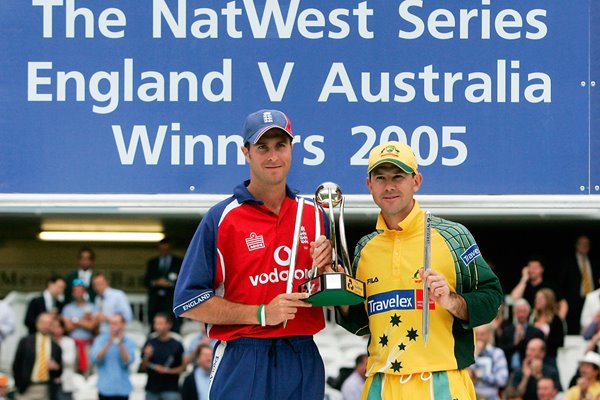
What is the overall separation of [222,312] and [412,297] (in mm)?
675

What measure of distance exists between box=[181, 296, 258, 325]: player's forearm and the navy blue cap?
58 cm

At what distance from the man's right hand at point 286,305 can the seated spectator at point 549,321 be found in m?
6.77

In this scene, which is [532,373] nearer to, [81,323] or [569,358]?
[569,358]

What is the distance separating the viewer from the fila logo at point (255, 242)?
15.0 ft

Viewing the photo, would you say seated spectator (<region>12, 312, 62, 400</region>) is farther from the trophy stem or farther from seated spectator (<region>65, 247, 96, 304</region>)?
the trophy stem

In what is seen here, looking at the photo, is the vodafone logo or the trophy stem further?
the vodafone logo

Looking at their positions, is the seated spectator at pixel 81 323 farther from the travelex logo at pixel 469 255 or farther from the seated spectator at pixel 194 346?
the travelex logo at pixel 469 255

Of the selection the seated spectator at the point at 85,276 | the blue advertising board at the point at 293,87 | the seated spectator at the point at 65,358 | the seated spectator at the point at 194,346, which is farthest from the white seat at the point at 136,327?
the blue advertising board at the point at 293,87

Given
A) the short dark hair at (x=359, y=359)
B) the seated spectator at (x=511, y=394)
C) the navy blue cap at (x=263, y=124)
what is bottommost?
the seated spectator at (x=511, y=394)

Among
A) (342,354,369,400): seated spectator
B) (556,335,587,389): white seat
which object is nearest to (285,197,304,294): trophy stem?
(342,354,369,400): seated spectator

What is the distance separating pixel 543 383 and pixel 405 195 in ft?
20.9

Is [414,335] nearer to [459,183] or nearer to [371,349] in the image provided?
[371,349]

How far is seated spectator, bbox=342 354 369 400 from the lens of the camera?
10172mm

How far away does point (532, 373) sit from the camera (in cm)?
1052
